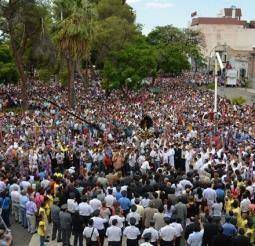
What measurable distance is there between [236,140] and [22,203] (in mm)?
12926

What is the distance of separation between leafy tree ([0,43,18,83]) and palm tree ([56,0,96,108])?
14.5 meters

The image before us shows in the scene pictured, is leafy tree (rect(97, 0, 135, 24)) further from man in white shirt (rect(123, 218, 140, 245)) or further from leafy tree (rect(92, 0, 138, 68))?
man in white shirt (rect(123, 218, 140, 245))

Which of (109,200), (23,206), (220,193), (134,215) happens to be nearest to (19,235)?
(23,206)

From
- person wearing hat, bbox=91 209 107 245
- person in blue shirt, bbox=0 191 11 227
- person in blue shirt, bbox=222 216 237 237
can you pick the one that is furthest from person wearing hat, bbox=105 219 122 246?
person in blue shirt, bbox=0 191 11 227

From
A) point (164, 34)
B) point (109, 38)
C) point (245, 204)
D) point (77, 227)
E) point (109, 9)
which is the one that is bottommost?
point (77, 227)

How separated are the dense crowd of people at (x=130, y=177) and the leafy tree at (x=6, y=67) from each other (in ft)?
60.0

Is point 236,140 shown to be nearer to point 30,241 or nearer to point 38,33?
point 30,241

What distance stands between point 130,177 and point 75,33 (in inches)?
821

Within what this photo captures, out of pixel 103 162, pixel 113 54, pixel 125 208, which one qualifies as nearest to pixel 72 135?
pixel 103 162

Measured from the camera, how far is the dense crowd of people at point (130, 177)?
12.5 m

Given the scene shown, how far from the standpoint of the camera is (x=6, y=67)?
49969mm

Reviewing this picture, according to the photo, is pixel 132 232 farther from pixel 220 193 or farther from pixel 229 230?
pixel 220 193

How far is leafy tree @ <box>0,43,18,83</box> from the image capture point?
164ft

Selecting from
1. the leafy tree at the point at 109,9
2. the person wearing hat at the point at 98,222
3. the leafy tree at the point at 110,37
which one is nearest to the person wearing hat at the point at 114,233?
the person wearing hat at the point at 98,222
